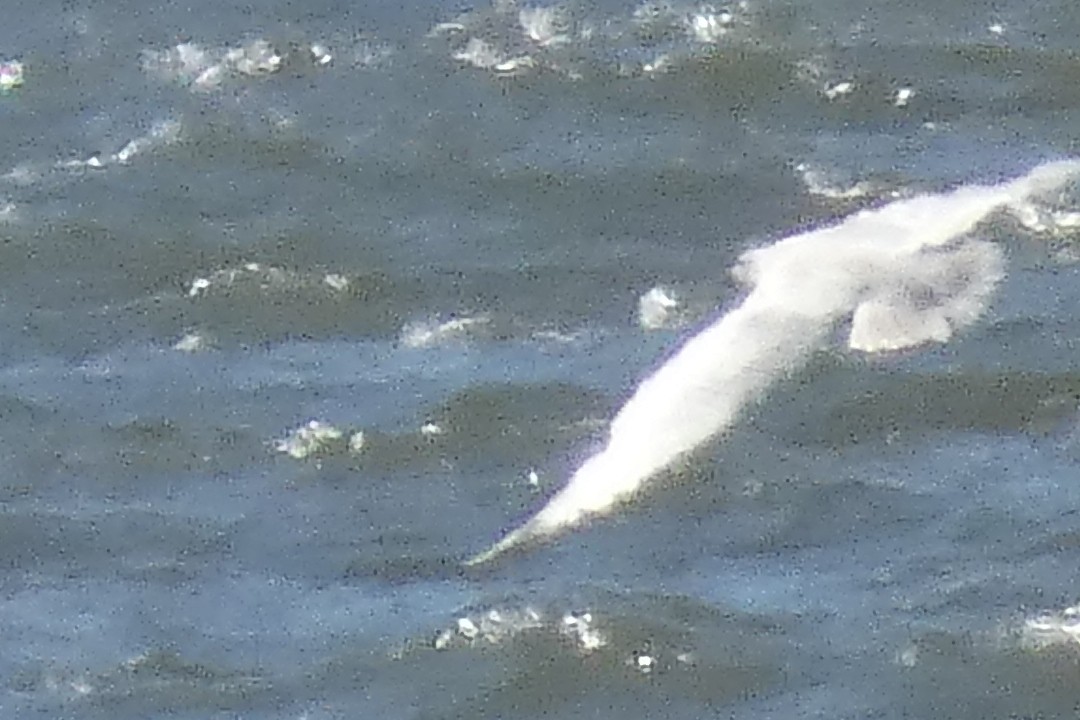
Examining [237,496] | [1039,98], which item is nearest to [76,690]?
[237,496]

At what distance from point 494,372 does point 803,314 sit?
1.91 m

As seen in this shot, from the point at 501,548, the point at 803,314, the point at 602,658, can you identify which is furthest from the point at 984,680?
the point at 803,314

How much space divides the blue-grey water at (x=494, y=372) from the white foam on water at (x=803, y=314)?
18 cm

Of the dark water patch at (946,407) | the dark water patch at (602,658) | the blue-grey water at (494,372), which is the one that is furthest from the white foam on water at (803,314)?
the dark water patch at (602,658)

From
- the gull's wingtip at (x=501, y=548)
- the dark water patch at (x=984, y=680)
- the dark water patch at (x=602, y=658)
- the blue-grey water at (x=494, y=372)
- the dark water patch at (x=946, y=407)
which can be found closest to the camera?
the dark water patch at (x=984, y=680)

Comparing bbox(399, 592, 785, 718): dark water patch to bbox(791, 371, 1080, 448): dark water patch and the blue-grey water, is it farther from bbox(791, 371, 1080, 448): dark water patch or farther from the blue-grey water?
bbox(791, 371, 1080, 448): dark water patch

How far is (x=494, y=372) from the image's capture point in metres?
20.7

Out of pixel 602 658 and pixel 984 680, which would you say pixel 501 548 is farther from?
pixel 984 680

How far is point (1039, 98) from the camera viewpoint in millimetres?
23719

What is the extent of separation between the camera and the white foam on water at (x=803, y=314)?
1948 cm

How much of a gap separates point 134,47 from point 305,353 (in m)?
4.65

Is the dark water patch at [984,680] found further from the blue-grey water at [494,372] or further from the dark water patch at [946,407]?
the dark water patch at [946,407]

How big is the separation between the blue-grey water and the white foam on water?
7.2 inches

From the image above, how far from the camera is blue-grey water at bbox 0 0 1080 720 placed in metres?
17.9
